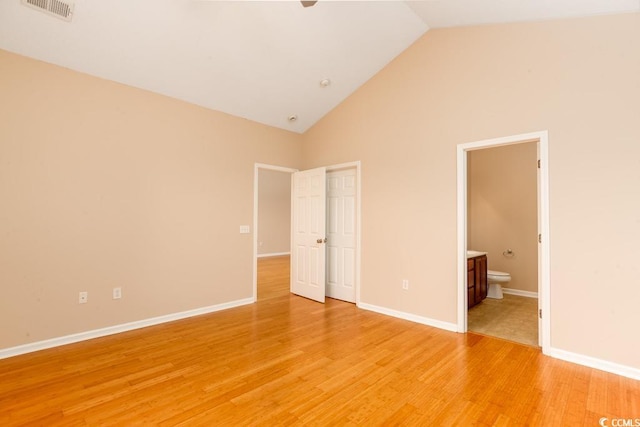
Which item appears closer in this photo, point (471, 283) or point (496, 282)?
point (471, 283)

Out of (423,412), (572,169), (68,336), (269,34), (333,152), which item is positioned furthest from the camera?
(333,152)

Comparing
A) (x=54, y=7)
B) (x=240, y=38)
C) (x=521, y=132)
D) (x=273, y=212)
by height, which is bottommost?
(x=273, y=212)

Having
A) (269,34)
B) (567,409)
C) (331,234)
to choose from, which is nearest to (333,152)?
(331,234)

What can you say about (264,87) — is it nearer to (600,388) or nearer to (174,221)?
(174,221)

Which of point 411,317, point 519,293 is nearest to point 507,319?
point 411,317

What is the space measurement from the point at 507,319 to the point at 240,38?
183 inches

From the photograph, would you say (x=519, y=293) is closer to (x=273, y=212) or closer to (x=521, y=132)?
(x=521, y=132)

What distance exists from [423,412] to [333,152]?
12.1 ft

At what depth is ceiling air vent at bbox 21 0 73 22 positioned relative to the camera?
248 cm

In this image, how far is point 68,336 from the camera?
310 cm

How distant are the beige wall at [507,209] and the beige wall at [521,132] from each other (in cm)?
234

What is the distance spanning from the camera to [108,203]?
335 cm

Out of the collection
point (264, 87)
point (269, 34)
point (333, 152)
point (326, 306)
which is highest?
point (269, 34)

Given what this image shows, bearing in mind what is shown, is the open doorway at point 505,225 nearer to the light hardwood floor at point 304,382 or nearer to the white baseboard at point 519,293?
the white baseboard at point 519,293
